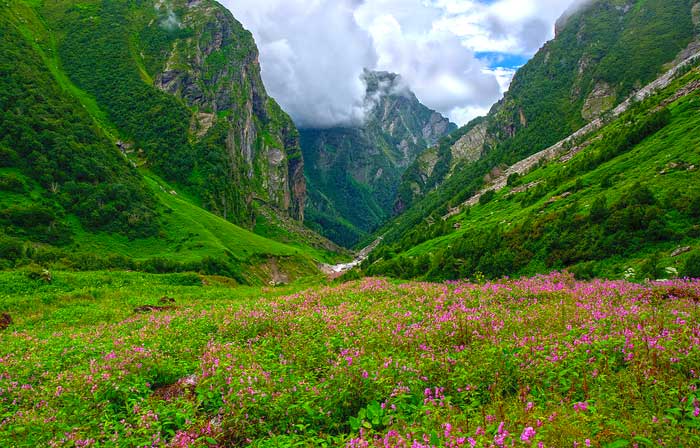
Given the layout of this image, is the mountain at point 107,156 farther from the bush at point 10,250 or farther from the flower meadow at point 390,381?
the flower meadow at point 390,381

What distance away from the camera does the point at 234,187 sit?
181125mm

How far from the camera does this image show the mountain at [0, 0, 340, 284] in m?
69.1

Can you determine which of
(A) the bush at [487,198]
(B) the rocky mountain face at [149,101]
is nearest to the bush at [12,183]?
(B) the rocky mountain face at [149,101]

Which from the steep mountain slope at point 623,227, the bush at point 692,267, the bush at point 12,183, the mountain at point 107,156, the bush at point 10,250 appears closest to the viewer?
the bush at point 692,267

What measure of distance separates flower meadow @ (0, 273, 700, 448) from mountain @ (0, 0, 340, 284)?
42.9 m

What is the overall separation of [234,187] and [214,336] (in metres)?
179

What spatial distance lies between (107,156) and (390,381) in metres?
111

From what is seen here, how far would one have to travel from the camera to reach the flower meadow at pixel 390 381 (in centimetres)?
499

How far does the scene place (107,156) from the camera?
94.3 metres

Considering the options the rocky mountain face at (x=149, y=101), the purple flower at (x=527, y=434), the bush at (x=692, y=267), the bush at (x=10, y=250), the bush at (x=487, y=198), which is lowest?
the purple flower at (x=527, y=434)

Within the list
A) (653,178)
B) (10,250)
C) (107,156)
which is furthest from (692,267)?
(107,156)

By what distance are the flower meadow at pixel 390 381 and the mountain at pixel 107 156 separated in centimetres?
4290

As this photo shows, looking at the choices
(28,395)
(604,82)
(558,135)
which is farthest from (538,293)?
(604,82)

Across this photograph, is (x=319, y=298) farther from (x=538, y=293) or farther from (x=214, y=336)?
(x=538, y=293)
